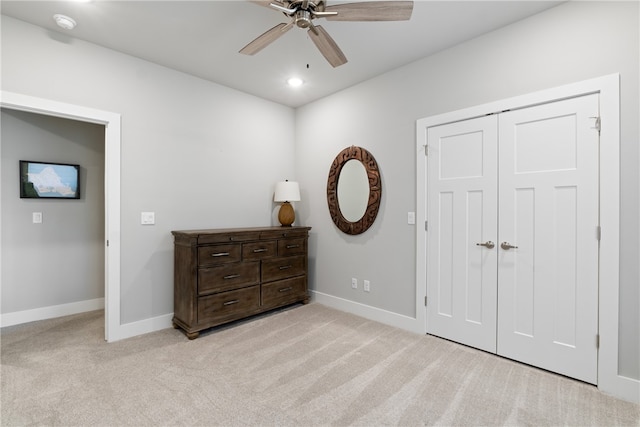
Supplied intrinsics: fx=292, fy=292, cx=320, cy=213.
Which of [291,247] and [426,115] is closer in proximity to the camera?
[426,115]

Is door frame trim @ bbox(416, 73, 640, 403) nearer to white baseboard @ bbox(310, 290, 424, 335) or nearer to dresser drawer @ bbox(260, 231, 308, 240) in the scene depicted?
white baseboard @ bbox(310, 290, 424, 335)

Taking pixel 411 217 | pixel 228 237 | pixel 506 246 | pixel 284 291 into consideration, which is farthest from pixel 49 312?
pixel 506 246

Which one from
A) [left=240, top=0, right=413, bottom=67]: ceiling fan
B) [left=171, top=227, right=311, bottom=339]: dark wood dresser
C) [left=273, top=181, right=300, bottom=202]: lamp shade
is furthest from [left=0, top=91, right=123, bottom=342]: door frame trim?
[left=240, top=0, right=413, bottom=67]: ceiling fan

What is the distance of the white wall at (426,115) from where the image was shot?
1.88 m

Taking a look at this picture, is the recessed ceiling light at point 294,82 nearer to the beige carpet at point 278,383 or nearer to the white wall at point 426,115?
the white wall at point 426,115

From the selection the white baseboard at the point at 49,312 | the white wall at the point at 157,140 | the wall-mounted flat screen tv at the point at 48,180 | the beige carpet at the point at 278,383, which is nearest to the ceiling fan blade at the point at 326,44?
the white wall at the point at 157,140

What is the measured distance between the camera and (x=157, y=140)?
3.01 metres

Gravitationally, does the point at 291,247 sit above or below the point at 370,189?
below

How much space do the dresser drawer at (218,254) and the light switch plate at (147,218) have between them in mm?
634

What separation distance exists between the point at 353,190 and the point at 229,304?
186 centimetres

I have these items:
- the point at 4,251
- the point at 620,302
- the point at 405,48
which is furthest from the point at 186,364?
the point at 405,48

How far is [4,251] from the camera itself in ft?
10.0

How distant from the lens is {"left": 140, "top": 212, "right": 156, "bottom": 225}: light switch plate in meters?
2.91

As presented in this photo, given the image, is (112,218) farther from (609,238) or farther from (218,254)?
(609,238)
